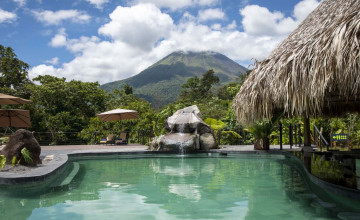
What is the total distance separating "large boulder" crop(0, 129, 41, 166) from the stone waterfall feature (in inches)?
224

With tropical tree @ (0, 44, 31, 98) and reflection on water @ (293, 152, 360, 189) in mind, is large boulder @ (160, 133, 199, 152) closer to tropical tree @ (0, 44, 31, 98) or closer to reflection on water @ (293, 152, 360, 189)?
reflection on water @ (293, 152, 360, 189)

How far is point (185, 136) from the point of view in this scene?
1218 cm

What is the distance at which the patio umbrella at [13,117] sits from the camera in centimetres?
980

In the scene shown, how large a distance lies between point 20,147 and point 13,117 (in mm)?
3772

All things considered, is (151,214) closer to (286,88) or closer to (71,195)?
(71,195)

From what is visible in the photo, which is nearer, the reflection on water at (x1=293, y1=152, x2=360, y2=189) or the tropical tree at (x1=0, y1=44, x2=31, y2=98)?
the reflection on water at (x1=293, y1=152, x2=360, y2=189)

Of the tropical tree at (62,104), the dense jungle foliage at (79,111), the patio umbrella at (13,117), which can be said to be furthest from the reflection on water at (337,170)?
the tropical tree at (62,104)

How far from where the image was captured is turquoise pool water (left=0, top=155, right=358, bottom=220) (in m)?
4.00

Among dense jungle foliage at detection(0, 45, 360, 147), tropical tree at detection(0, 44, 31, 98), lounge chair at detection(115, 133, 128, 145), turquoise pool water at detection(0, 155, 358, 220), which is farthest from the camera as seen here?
tropical tree at detection(0, 44, 31, 98)

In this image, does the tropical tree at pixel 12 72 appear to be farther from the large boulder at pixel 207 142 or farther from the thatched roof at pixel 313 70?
the thatched roof at pixel 313 70

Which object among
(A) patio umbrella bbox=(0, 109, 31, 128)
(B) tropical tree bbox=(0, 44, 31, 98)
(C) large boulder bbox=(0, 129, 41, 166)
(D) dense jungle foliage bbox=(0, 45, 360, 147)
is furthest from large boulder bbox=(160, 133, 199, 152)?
(B) tropical tree bbox=(0, 44, 31, 98)

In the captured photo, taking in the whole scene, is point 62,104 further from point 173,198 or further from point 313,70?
point 313,70

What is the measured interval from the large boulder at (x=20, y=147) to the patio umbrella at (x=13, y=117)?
3.36 meters

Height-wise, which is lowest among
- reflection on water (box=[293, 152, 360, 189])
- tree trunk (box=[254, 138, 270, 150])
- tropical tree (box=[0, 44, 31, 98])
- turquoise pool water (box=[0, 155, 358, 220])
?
turquoise pool water (box=[0, 155, 358, 220])
